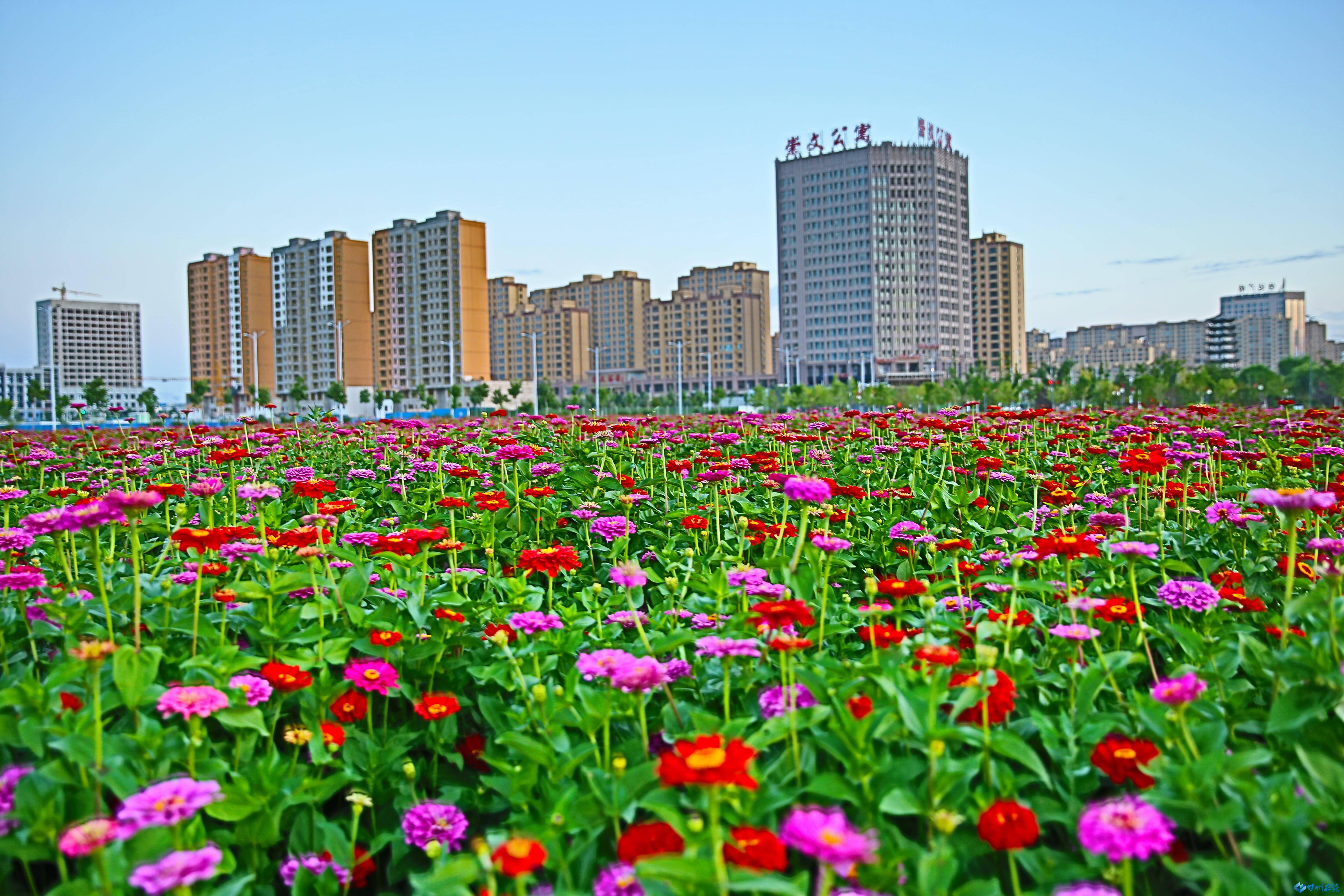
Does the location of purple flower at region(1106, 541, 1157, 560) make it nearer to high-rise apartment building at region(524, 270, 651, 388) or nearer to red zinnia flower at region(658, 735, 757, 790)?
red zinnia flower at region(658, 735, 757, 790)

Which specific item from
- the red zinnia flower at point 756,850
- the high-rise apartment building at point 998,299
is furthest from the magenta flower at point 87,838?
the high-rise apartment building at point 998,299

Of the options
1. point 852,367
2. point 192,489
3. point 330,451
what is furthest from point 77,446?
point 852,367

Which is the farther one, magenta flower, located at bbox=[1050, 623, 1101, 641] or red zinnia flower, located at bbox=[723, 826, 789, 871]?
magenta flower, located at bbox=[1050, 623, 1101, 641]

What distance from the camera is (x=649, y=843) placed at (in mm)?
1636

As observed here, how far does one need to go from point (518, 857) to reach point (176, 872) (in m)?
0.63

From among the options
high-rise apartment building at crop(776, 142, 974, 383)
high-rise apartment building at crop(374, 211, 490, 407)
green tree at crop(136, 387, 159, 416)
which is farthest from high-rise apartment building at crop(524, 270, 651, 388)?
green tree at crop(136, 387, 159, 416)

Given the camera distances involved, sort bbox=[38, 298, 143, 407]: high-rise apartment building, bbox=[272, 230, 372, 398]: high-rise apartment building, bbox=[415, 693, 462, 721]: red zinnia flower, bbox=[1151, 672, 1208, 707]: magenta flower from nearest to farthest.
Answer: bbox=[1151, 672, 1208, 707]: magenta flower → bbox=[415, 693, 462, 721]: red zinnia flower → bbox=[272, 230, 372, 398]: high-rise apartment building → bbox=[38, 298, 143, 407]: high-rise apartment building

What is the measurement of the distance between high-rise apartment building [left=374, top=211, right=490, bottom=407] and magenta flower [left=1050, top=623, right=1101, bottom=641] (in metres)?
72.1

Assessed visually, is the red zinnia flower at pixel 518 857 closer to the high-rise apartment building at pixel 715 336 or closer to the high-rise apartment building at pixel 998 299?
the high-rise apartment building at pixel 715 336

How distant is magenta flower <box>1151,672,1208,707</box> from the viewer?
1803 millimetres

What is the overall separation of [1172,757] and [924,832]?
1.90ft

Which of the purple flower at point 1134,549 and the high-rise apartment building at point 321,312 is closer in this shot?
the purple flower at point 1134,549

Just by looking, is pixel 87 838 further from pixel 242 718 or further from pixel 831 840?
pixel 831 840

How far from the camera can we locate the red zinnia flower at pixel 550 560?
9.44 feet
